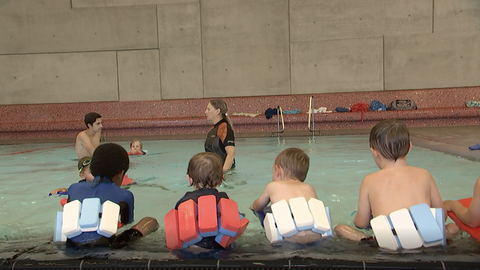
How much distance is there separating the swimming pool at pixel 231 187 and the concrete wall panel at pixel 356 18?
3898 millimetres

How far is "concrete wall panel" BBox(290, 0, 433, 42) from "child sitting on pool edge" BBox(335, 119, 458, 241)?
9725 mm

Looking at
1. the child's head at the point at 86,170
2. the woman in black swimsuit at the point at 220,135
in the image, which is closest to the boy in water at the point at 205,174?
the child's head at the point at 86,170

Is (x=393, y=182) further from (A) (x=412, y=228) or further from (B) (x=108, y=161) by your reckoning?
(B) (x=108, y=161)

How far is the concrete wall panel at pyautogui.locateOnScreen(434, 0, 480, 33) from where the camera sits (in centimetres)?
1119

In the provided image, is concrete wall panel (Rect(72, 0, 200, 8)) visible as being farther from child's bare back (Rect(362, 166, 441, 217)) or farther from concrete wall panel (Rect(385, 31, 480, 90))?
child's bare back (Rect(362, 166, 441, 217))

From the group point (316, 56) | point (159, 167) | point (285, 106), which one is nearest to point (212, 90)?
point (285, 106)

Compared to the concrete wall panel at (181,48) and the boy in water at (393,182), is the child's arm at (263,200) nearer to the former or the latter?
the boy in water at (393,182)

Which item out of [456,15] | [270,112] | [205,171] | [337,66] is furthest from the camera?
[337,66]

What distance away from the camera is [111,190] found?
8.38 feet

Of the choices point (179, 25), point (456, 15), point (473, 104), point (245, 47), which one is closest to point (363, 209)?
point (245, 47)

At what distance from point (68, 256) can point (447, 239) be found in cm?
198

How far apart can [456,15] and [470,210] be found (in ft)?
35.1

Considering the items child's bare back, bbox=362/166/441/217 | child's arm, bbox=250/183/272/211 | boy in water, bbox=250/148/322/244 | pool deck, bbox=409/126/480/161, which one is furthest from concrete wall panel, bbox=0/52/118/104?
child's bare back, bbox=362/166/441/217

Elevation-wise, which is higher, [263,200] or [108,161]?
[108,161]
